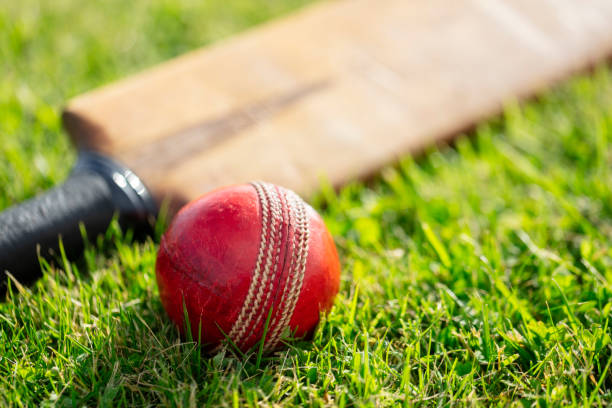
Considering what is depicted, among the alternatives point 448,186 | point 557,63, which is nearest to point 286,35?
point 448,186

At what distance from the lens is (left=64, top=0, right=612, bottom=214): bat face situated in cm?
238

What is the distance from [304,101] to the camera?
8.72 ft

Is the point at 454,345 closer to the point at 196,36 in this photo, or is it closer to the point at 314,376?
the point at 314,376

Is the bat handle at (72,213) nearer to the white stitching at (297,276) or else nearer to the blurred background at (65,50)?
the blurred background at (65,50)

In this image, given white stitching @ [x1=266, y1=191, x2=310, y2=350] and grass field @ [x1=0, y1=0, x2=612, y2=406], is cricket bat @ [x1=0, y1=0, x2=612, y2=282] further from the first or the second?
white stitching @ [x1=266, y1=191, x2=310, y2=350]

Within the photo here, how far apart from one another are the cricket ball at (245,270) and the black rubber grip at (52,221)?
1.48ft

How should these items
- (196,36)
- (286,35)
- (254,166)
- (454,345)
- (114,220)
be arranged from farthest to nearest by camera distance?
1. (196,36)
2. (286,35)
3. (254,166)
4. (114,220)
5. (454,345)

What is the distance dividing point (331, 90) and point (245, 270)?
1.36 m

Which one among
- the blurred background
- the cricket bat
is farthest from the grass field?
the cricket bat

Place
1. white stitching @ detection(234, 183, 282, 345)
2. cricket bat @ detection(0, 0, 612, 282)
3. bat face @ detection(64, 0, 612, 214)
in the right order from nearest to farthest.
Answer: white stitching @ detection(234, 183, 282, 345)
cricket bat @ detection(0, 0, 612, 282)
bat face @ detection(64, 0, 612, 214)

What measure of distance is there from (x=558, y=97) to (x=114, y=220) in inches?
84.9

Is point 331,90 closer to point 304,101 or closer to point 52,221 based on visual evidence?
point 304,101

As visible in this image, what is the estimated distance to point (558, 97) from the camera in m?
3.02

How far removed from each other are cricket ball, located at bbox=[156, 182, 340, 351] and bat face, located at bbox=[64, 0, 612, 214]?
0.62m
